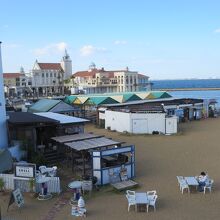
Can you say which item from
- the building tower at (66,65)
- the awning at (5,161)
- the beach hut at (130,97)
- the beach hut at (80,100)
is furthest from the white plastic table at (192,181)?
the building tower at (66,65)

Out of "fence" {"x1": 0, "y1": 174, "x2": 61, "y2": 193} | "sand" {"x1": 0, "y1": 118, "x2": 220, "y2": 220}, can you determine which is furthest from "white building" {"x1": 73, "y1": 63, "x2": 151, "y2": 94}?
"fence" {"x1": 0, "y1": 174, "x2": 61, "y2": 193}

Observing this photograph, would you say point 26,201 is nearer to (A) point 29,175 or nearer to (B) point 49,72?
(A) point 29,175

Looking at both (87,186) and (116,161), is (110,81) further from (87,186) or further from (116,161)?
(87,186)

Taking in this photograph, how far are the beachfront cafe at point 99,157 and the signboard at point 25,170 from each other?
2380mm

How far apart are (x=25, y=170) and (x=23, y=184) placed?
68 cm

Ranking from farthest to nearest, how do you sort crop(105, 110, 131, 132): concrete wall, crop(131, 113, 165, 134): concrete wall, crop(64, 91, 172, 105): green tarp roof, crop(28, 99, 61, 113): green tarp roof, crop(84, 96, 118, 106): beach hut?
crop(64, 91, 172, 105): green tarp roof
crop(84, 96, 118, 106): beach hut
crop(28, 99, 61, 113): green tarp roof
crop(105, 110, 131, 132): concrete wall
crop(131, 113, 165, 134): concrete wall

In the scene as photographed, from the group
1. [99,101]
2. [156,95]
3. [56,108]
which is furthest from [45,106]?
[156,95]

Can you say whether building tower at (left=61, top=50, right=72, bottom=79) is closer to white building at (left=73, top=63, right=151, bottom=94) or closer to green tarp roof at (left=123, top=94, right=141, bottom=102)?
white building at (left=73, top=63, right=151, bottom=94)

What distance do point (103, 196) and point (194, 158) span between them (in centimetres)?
797

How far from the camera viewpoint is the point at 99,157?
1537cm

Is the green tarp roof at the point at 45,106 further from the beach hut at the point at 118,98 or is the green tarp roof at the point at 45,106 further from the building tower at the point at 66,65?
the building tower at the point at 66,65

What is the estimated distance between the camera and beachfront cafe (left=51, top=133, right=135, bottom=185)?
15.4m

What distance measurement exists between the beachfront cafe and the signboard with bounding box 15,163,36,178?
238 cm

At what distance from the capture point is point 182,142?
2567 centimetres
